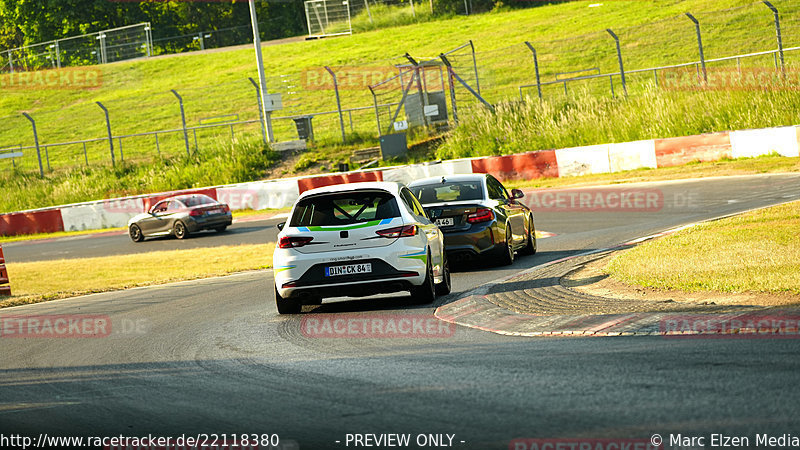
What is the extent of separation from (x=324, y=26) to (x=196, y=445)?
6513cm

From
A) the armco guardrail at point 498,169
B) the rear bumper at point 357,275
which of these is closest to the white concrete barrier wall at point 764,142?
the armco guardrail at point 498,169

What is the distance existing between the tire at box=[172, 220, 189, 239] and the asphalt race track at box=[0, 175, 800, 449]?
53.4 feet

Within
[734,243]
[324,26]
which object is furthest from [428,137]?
[324,26]

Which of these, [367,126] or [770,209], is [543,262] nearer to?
[770,209]

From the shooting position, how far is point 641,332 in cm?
835

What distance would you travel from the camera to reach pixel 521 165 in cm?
3047

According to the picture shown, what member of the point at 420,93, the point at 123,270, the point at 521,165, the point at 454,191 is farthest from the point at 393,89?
the point at 454,191

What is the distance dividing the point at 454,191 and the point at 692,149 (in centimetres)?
1387

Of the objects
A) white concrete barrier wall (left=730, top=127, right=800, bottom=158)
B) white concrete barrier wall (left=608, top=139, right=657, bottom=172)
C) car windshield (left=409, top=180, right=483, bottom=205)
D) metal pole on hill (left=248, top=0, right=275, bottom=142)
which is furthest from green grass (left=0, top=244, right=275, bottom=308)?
metal pole on hill (left=248, top=0, right=275, bottom=142)

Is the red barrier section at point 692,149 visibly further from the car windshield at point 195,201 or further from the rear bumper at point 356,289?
the rear bumper at point 356,289

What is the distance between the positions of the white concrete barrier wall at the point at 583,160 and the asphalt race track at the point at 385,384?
18.3 m

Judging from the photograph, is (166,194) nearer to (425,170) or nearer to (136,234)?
(136,234)

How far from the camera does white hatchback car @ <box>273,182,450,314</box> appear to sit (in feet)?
36.2

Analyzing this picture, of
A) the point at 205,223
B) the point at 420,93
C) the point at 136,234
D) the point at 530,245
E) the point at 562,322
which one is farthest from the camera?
the point at 420,93
